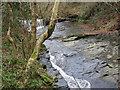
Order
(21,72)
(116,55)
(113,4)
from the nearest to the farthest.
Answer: (21,72)
(116,55)
(113,4)

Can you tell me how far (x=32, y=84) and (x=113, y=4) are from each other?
518 inches

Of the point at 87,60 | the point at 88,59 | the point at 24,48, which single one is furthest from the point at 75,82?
the point at 24,48

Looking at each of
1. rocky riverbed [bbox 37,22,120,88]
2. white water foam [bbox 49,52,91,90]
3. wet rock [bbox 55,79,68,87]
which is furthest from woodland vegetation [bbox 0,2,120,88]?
rocky riverbed [bbox 37,22,120,88]

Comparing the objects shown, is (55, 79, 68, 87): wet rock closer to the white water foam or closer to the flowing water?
the flowing water

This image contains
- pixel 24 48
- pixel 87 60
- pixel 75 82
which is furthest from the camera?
pixel 87 60

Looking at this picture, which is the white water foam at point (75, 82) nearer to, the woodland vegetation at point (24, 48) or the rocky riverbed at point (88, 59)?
the rocky riverbed at point (88, 59)

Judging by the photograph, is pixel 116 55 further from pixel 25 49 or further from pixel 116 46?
pixel 25 49

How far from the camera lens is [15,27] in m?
8.88

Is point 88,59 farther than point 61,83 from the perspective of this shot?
Yes

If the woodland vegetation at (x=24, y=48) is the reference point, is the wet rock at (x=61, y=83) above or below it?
below

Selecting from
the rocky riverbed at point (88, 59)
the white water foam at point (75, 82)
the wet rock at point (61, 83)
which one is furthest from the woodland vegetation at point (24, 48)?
the rocky riverbed at point (88, 59)

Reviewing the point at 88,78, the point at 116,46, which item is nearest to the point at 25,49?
the point at 88,78

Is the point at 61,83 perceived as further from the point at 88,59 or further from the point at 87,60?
the point at 88,59

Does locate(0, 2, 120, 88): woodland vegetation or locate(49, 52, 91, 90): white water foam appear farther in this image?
locate(49, 52, 91, 90): white water foam
